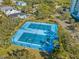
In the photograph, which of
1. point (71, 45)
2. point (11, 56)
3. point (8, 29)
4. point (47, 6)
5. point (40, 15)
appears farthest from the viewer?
point (47, 6)

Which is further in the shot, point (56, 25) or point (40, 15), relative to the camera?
point (40, 15)

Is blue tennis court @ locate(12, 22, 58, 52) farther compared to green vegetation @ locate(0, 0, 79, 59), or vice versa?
blue tennis court @ locate(12, 22, 58, 52)

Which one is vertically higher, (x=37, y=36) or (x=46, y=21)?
(x=46, y=21)

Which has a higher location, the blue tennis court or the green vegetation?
the green vegetation

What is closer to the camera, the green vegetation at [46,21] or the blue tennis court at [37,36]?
the green vegetation at [46,21]

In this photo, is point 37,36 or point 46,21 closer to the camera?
point 37,36

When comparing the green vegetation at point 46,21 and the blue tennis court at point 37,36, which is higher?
the green vegetation at point 46,21

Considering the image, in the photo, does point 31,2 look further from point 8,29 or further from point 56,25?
point 8,29

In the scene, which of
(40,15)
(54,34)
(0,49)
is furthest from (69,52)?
(40,15)
